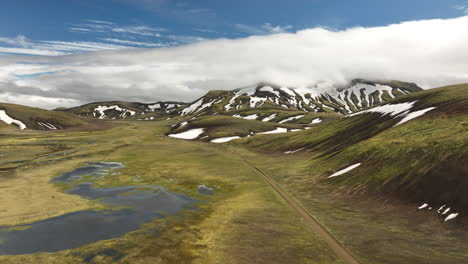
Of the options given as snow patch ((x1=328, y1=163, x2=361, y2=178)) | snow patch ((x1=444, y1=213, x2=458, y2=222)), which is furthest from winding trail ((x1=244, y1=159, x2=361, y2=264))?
snow patch ((x1=328, y1=163, x2=361, y2=178))

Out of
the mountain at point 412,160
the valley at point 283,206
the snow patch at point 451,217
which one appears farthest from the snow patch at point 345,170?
the snow patch at point 451,217

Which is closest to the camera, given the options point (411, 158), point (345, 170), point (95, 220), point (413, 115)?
point (95, 220)

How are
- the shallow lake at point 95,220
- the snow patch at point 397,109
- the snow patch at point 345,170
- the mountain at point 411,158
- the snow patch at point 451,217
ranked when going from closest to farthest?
the shallow lake at point 95,220, the snow patch at point 451,217, the mountain at point 411,158, the snow patch at point 345,170, the snow patch at point 397,109

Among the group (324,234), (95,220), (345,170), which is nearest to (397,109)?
(345,170)

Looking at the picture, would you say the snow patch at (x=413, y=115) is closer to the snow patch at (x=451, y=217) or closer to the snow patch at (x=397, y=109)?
the snow patch at (x=397, y=109)

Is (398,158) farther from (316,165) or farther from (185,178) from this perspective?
(185,178)

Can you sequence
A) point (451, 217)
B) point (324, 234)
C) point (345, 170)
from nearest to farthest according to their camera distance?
point (324, 234) → point (451, 217) → point (345, 170)

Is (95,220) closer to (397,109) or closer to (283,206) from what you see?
(283,206)

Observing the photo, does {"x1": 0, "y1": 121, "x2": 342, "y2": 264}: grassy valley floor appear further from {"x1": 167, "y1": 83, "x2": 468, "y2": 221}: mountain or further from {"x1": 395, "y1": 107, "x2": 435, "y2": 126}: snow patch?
{"x1": 395, "y1": 107, "x2": 435, "y2": 126}: snow patch
